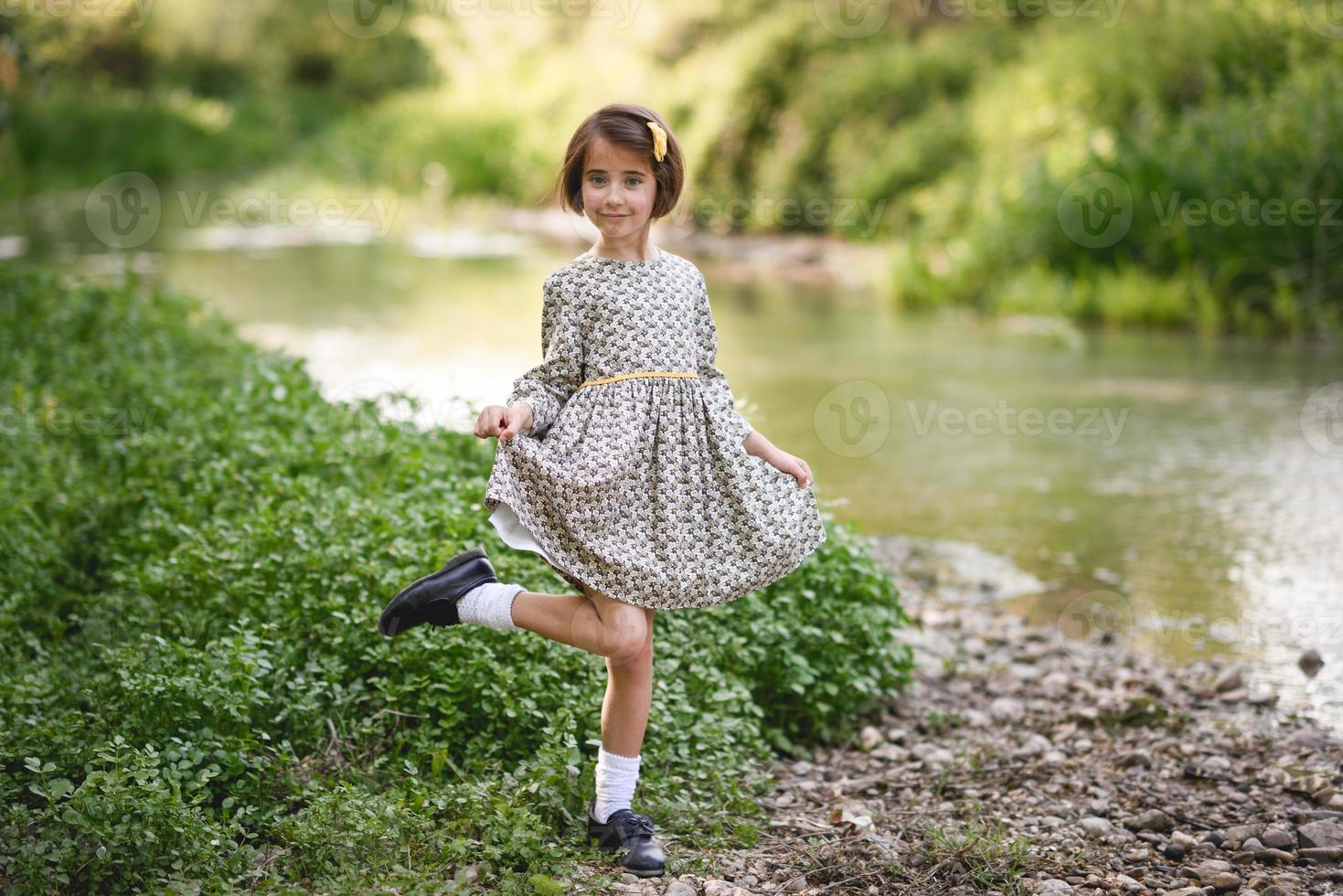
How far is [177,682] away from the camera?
3176 mm

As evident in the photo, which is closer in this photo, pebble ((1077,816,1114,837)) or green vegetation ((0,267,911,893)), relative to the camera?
green vegetation ((0,267,911,893))

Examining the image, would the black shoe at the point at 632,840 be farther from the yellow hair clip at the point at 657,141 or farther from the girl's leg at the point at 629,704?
the yellow hair clip at the point at 657,141

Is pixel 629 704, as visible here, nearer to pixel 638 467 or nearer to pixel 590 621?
pixel 590 621

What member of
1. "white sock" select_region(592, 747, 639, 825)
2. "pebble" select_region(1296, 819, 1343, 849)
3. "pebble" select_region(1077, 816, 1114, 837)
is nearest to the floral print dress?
"white sock" select_region(592, 747, 639, 825)

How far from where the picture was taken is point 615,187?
3.09 meters

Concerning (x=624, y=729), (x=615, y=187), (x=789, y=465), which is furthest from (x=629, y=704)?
(x=615, y=187)

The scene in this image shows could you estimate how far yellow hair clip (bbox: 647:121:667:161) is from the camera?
3.08 m

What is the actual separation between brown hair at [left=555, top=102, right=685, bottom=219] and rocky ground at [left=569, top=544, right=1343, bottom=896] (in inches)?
61.7

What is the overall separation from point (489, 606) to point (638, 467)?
0.50m

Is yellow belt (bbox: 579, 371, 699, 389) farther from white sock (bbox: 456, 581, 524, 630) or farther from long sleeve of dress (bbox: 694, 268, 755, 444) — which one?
white sock (bbox: 456, 581, 524, 630)

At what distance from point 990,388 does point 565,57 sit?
1801 centimetres

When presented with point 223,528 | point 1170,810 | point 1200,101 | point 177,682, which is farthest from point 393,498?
point 1200,101

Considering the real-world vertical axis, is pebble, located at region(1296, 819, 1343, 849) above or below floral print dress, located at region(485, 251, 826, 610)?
below

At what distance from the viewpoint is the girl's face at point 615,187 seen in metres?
3.10
